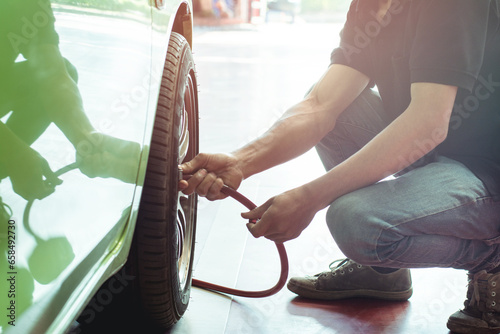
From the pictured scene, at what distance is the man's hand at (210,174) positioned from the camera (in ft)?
4.63

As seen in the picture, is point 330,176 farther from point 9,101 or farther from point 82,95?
point 9,101

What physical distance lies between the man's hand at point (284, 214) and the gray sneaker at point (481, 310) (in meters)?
0.53

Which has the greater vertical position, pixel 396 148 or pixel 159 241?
pixel 396 148

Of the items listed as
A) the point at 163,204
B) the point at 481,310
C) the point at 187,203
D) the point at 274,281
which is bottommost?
the point at 274,281

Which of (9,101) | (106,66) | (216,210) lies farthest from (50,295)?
(216,210)

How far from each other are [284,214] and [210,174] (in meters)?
0.22

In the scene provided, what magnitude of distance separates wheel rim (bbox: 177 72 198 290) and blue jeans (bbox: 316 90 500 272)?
42 cm

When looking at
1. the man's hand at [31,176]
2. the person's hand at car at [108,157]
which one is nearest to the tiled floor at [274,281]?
the person's hand at car at [108,157]

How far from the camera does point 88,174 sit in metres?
0.85

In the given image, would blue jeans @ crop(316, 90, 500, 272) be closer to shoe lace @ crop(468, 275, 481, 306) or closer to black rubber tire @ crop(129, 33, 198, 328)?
shoe lace @ crop(468, 275, 481, 306)

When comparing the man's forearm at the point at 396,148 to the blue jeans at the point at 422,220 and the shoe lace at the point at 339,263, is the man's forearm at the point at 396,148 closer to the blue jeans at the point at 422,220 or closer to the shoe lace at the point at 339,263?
the blue jeans at the point at 422,220

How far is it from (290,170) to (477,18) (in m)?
1.83

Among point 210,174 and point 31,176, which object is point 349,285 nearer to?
point 210,174

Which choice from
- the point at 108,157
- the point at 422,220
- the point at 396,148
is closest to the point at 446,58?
the point at 396,148
